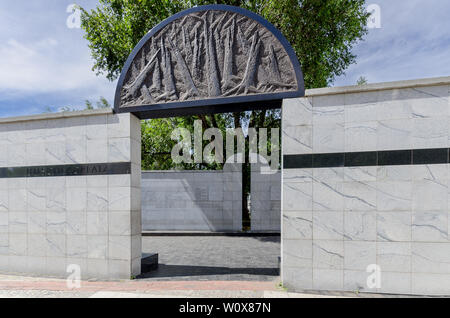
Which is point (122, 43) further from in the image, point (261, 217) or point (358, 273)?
point (358, 273)

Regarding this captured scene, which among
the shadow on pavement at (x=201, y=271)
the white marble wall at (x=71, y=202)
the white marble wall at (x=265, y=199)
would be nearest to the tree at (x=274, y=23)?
the white marble wall at (x=265, y=199)

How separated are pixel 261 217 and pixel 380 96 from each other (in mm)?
10124

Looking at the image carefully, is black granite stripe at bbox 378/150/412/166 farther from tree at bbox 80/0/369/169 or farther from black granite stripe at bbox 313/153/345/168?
tree at bbox 80/0/369/169

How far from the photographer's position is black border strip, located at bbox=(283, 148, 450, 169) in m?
5.45

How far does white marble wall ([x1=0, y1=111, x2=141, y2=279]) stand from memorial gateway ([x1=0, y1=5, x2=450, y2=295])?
33mm

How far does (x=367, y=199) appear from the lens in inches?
224

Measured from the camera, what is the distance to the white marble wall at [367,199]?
5426 millimetres

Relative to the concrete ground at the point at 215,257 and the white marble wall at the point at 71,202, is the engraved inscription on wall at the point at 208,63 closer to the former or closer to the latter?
the white marble wall at the point at 71,202

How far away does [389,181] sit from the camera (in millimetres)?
5617

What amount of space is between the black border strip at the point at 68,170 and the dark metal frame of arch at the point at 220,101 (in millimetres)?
1617

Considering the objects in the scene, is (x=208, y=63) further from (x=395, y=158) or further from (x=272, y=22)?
(x=272, y=22)

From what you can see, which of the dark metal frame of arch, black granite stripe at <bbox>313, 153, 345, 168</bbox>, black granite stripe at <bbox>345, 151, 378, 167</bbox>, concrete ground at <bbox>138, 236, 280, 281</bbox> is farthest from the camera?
concrete ground at <bbox>138, 236, 280, 281</bbox>

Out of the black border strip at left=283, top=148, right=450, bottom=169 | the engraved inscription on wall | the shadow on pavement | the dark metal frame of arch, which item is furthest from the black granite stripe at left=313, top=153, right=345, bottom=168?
the shadow on pavement

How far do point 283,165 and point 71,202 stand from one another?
6.13m
